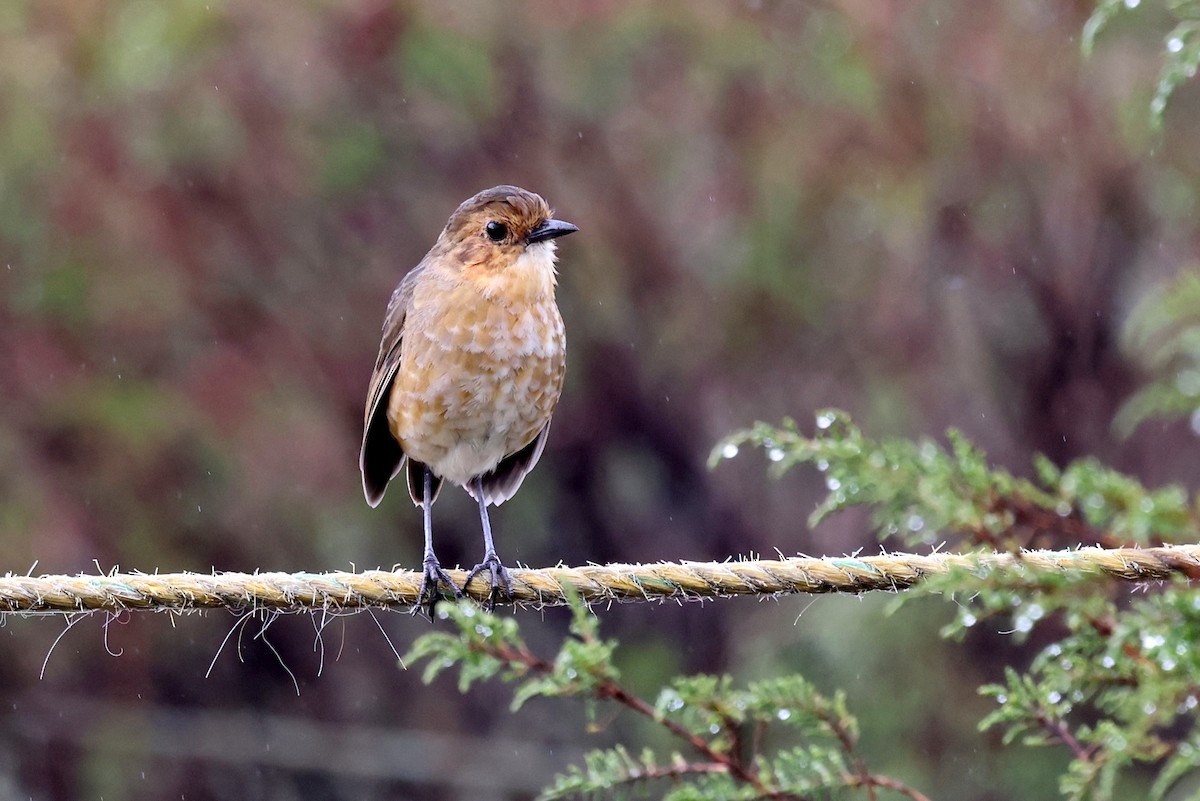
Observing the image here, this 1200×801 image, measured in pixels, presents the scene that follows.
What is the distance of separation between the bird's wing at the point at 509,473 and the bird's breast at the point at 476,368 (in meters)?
0.54

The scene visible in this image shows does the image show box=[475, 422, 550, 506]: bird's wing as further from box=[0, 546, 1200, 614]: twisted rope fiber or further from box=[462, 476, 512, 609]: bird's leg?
box=[0, 546, 1200, 614]: twisted rope fiber

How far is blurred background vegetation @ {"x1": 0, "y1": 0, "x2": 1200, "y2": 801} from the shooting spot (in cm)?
644

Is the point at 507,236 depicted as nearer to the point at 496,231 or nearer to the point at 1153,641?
the point at 496,231

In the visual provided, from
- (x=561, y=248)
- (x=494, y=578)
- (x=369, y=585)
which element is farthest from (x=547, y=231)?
(x=561, y=248)

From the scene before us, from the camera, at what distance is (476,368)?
4.26 metres

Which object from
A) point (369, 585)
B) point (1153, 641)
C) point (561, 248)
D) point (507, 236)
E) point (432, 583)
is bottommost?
point (432, 583)

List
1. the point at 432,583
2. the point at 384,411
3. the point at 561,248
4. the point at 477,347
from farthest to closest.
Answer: the point at 561,248 → the point at 384,411 → the point at 477,347 → the point at 432,583

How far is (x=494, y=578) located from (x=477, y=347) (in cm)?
73

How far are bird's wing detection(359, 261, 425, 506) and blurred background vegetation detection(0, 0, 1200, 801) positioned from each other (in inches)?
72.8

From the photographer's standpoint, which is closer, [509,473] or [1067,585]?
[1067,585]

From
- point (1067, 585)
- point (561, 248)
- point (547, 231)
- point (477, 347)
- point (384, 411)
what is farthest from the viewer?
point (561, 248)

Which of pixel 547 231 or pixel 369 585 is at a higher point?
Answer: pixel 547 231

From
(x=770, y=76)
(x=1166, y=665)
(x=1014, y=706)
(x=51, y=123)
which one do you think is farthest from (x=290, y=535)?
(x=1166, y=665)

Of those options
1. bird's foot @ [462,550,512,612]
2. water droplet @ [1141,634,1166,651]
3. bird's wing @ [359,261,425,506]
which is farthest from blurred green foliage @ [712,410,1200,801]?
bird's wing @ [359,261,425,506]
